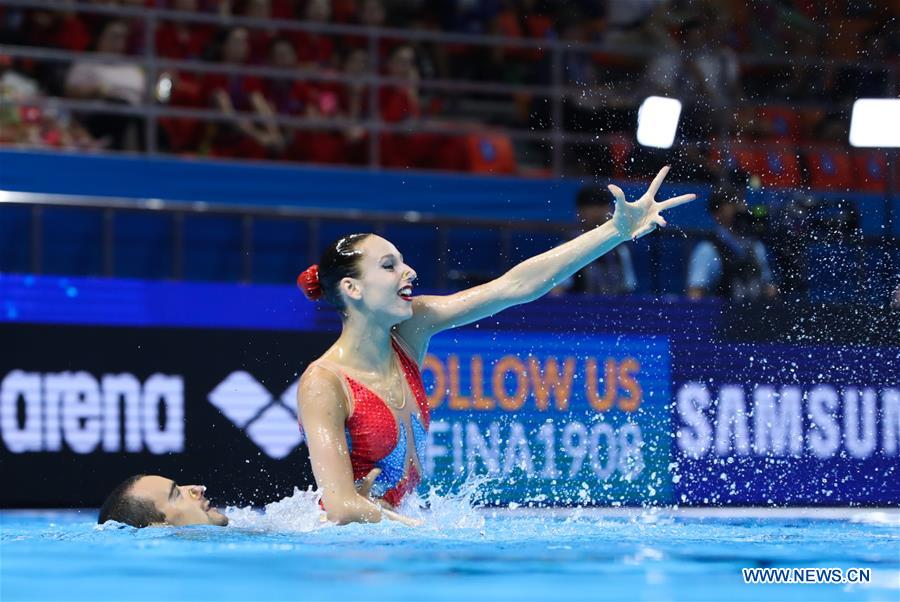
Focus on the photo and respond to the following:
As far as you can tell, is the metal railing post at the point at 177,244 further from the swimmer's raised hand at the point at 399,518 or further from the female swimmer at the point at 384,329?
the swimmer's raised hand at the point at 399,518

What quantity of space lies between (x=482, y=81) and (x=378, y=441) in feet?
20.3

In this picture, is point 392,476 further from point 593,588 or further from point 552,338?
point 552,338

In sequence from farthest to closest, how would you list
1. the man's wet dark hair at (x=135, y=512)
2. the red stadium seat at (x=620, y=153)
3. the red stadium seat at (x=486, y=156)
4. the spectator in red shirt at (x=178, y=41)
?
the red stadium seat at (x=486, y=156), the spectator in red shirt at (x=178, y=41), the red stadium seat at (x=620, y=153), the man's wet dark hair at (x=135, y=512)

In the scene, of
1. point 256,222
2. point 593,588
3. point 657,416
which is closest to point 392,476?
point 593,588

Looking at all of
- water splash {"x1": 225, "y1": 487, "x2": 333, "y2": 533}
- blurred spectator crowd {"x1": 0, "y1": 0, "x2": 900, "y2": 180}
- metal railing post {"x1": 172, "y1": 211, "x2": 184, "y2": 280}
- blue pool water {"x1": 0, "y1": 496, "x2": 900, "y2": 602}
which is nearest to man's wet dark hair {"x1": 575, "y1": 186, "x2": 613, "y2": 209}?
blurred spectator crowd {"x1": 0, "y1": 0, "x2": 900, "y2": 180}

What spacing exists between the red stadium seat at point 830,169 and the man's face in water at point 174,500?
21.3 feet

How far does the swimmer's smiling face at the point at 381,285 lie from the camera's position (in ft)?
15.7

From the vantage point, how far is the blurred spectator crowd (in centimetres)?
898

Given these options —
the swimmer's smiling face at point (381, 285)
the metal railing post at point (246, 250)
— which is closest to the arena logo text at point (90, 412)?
the metal railing post at point (246, 250)

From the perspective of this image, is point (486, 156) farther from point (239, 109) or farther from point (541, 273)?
point (541, 273)

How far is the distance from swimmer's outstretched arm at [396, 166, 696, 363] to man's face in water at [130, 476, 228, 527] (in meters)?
0.93

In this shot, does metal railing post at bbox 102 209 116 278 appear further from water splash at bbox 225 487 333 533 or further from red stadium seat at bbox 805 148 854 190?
red stadium seat at bbox 805 148 854 190

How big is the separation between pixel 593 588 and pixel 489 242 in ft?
15.6

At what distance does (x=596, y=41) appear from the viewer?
10.7m
